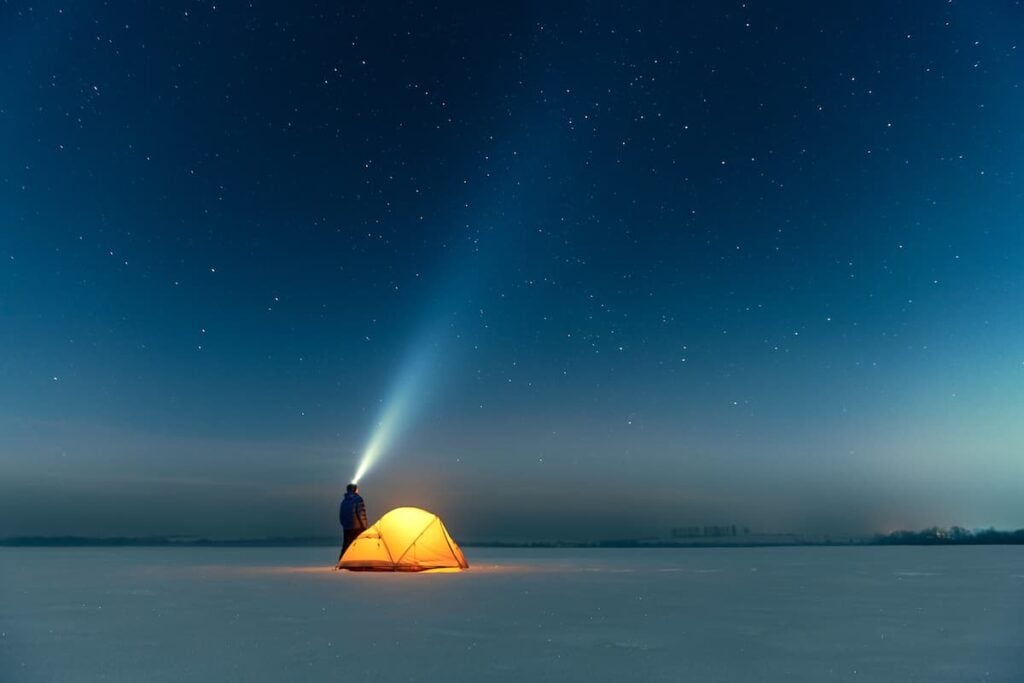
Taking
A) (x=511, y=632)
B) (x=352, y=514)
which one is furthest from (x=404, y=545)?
(x=511, y=632)

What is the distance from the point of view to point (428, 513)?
85.8 ft

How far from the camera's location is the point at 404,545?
2509 centimetres

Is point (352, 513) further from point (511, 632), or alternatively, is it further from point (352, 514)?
point (511, 632)

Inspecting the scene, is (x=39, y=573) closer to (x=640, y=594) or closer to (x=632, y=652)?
(x=640, y=594)

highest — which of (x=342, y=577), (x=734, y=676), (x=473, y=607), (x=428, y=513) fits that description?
(x=428, y=513)

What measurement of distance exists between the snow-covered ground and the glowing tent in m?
4.19

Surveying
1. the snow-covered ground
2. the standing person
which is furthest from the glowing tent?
the snow-covered ground

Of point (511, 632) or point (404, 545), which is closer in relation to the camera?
point (511, 632)

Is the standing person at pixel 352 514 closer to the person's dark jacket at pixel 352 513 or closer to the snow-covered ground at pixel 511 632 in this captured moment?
the person's dark jacket at pixel 352 513

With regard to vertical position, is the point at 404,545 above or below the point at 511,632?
above

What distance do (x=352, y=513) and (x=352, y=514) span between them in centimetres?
3

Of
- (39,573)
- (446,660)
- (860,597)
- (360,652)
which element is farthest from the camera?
(39,573)

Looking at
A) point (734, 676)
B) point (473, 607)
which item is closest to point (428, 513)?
point (473, 607)

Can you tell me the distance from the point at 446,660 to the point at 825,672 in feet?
11.7
